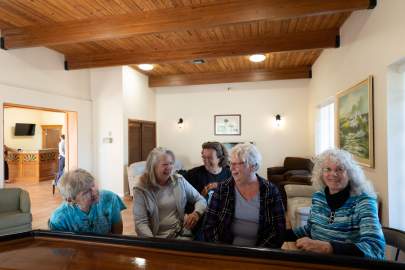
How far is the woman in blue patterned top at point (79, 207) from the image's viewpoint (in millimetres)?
1580

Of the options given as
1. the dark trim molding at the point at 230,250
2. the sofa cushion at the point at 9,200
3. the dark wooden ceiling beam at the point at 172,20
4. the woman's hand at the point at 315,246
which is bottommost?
the sofa cushion at the point at 9,200

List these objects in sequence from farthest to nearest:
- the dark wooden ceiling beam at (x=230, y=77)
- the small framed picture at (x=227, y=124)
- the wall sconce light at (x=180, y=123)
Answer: the wall sconce light at (x=180, y=123)
the small framed picture at (x=227, y=124)
the dark wooden ceiling beam at (x=230, y=77)

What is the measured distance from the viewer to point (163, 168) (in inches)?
76.5

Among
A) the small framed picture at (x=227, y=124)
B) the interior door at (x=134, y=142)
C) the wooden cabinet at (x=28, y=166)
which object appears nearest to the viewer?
the interior door at (x=134, y=142)

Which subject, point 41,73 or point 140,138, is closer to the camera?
point 41,73

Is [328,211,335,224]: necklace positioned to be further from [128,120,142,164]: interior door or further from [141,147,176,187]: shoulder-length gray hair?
[128,120,142,164]: interior door

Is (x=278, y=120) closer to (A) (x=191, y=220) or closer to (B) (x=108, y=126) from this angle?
(B) (x=108, y=126)

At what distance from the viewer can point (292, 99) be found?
699cm

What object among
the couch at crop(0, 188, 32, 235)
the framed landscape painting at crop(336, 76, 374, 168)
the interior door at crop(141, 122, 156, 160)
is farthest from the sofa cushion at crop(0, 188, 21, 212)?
the framed landscape painting at crop(336, 76, 374, 168)

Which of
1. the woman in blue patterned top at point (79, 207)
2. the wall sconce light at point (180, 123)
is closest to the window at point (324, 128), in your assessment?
the wall sconce light at point (180, 123)

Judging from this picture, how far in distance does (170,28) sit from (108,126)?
3.39 m

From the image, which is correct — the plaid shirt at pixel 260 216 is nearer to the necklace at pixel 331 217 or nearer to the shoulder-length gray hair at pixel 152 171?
the necklace at pixel 331 217

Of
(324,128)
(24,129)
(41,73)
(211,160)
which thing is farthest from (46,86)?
(24,129)

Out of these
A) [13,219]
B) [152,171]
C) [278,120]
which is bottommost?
[13,219]
